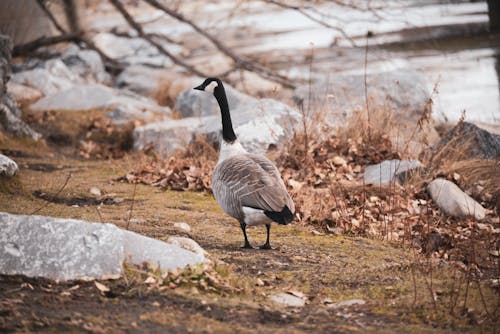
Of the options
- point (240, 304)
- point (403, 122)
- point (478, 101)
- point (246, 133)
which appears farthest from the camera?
point (478, 101)

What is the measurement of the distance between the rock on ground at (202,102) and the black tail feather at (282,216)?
22.7 feet

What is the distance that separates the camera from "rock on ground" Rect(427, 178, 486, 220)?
7307mm

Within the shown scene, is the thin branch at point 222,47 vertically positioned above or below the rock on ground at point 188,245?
above

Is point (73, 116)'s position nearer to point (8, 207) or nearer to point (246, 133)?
point (246, 133)

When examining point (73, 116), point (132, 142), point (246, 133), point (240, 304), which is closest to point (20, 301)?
point (240, 304)

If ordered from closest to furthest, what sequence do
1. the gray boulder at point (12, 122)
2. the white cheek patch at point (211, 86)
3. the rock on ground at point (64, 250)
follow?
1. the rock on ground at point (64, 250)
2. the white cheek patch at point (211, 86)
3. the gray boulder at point (12, 122)

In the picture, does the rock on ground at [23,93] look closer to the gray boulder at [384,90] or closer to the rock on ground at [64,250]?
the gray boulder at [384,90]

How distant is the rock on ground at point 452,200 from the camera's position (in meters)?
7.31

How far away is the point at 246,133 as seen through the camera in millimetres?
8938

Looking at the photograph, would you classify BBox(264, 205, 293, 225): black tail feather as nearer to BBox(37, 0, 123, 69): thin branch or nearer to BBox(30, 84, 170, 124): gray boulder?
BBox(30, 84, 170, 124): gray boulder

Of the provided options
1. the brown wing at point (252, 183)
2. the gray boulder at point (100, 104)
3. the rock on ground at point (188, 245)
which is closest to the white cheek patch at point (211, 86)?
the brown wing at point (252, 183)

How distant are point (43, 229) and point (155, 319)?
1.07 metres

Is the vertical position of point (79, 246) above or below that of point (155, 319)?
above

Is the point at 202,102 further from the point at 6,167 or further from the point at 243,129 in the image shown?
the point at 6,167
